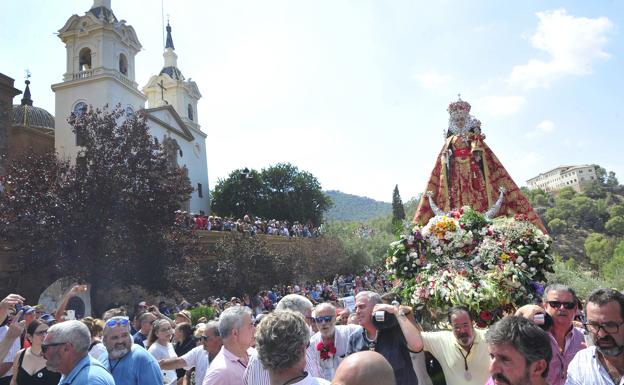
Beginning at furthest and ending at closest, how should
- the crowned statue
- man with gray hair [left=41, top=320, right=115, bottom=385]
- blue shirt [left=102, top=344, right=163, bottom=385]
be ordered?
the crowned statue
blue shirt [left=102, top=344, right=163, bottom=385]
man with gray hair [left=41, top=320, right=115, bottom=385]

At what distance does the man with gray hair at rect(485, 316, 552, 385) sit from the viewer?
2.46 metres

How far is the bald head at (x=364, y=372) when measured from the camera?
2.01 metres

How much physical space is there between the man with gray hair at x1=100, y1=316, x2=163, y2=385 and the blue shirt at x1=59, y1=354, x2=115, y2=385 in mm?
727

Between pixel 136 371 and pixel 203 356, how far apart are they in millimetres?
1090

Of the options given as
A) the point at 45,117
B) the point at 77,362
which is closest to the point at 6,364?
the point at 77,362

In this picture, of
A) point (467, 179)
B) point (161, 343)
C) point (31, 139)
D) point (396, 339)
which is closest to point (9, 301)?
point (161, 343)

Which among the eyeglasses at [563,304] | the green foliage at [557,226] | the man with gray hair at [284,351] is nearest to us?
the man with gray hair at [284,351]

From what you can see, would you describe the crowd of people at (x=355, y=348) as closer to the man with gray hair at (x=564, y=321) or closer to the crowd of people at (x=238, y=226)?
the man with gray hair at (x=564, y=321)

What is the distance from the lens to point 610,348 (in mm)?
2984

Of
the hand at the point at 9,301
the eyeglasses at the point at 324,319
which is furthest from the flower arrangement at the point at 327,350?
the hand at the point at 9,301

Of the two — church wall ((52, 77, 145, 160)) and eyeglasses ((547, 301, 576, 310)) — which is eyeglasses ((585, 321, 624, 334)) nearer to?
eyeglasses ((547, 301, 576, 310))

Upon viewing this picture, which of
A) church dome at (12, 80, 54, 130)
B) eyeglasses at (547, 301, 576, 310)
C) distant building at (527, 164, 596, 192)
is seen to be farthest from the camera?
distant building at (527, 164, 596, 192)

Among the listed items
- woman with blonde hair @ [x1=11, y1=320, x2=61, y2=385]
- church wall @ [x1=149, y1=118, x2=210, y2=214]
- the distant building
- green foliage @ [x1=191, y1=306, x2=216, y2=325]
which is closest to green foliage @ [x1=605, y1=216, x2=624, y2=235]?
the distant building

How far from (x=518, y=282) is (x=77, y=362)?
4.65m
